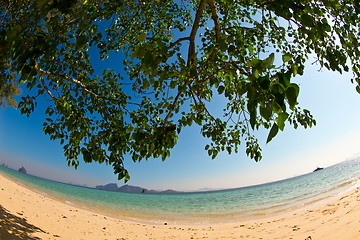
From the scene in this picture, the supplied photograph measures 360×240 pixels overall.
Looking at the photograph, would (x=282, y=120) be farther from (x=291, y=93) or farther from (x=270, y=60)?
(x=270, y=60)

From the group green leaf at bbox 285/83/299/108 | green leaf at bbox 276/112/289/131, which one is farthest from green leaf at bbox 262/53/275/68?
green leaf at bbox 276/112/289/131

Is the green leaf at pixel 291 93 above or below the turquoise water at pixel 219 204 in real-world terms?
above

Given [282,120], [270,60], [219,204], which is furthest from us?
[219,204]

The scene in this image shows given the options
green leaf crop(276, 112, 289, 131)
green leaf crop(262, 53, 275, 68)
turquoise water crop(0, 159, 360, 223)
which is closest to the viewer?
green leaf crop(276, 112, 289, 131)

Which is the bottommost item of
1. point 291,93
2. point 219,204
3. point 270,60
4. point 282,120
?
point 219,204

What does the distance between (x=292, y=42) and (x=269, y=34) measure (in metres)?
0.56

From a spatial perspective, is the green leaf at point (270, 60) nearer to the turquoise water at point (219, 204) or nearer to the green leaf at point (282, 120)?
the green leaf at point (282, 120)

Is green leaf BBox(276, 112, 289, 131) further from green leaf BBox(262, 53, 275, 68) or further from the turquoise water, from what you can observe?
the turquoise water

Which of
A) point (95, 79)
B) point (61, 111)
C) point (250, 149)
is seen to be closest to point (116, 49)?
point (95, 79)

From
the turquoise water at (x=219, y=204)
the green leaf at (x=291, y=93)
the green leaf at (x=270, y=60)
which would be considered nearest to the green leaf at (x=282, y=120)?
the green leaf at (x=291, y=93)

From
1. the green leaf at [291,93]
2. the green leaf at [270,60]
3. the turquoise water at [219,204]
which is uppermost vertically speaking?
the green leaf at [270,60]

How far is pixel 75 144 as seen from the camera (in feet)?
14.0

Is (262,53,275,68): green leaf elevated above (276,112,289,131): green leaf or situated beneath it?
elevated above

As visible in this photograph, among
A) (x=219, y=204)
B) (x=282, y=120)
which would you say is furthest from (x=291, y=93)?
(x=219, y=204)
